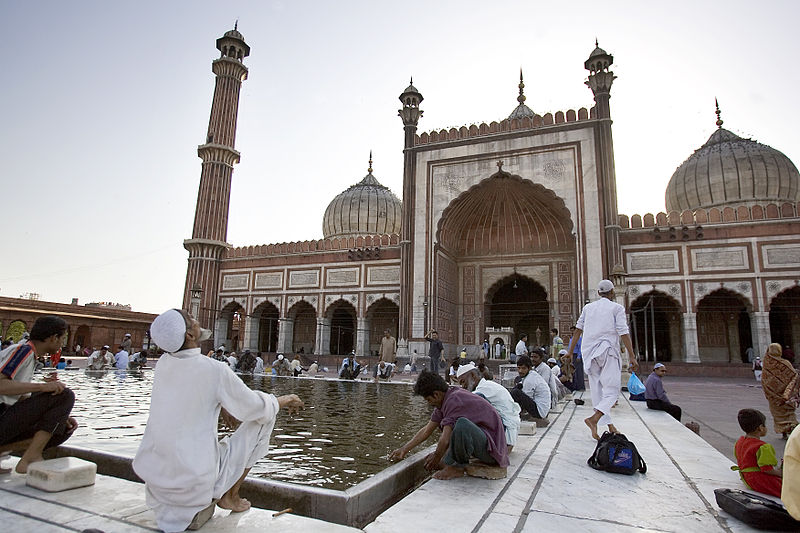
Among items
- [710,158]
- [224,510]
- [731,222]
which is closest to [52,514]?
[224,510]

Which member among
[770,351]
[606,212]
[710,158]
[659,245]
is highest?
[710,158]

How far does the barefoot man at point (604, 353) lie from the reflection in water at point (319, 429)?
1.33 metres

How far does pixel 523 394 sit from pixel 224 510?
2.89 metres

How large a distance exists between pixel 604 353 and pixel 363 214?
1918 centimetres

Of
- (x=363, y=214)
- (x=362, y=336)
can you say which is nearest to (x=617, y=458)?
(x=362, y=336)

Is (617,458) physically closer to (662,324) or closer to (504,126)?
(504,126)

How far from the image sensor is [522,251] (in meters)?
17.0

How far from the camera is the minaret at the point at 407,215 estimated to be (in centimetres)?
1569

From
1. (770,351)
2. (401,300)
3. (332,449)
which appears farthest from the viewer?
(401,300)

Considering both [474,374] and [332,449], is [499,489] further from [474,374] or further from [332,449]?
[474,374]

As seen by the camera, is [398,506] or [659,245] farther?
[659,245]

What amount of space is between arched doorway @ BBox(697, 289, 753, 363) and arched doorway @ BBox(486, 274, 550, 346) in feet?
16.7

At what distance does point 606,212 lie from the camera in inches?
542

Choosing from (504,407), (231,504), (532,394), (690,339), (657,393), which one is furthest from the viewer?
(690,339)
